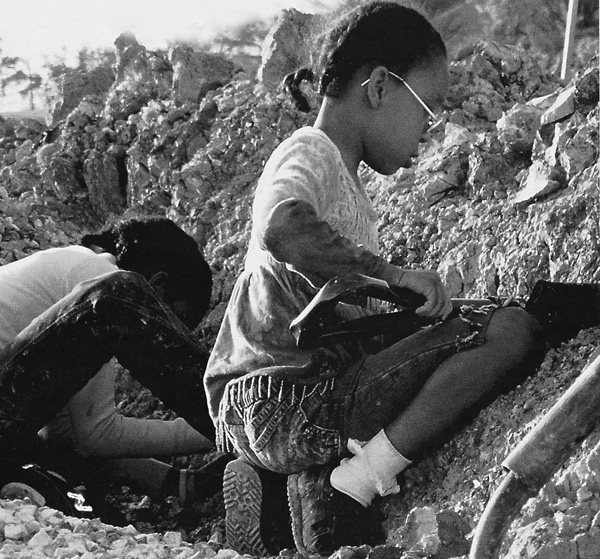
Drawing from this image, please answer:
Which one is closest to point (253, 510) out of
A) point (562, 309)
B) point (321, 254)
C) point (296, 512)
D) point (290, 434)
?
point (296, 512)

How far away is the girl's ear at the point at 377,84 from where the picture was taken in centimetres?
205

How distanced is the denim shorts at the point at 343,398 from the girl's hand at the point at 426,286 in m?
0.09

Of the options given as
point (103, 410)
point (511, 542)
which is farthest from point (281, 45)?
point (511, 542)

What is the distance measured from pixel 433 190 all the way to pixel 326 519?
1.35 meters

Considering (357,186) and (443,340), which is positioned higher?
(357,186)

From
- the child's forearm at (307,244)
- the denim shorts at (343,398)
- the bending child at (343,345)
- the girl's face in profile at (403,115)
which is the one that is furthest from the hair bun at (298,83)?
the denim shorts at (343,398)

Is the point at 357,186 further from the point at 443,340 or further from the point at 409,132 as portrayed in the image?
the point at 443,340

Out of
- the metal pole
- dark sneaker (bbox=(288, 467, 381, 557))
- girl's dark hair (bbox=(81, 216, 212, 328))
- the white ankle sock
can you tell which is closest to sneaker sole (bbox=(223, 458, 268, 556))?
dark sneaker (bbox=(288, 467, 381, 557))

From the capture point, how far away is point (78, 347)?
2355 mm

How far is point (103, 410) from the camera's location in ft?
8.79

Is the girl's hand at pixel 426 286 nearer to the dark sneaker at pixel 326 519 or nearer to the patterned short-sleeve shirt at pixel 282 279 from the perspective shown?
the patterned short-sleeve shirt at pixel 282 279

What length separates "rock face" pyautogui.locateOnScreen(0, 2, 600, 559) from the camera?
187 cm

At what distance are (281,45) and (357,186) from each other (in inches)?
83.8

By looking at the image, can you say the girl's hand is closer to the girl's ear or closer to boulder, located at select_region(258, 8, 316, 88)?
the girl's ear
